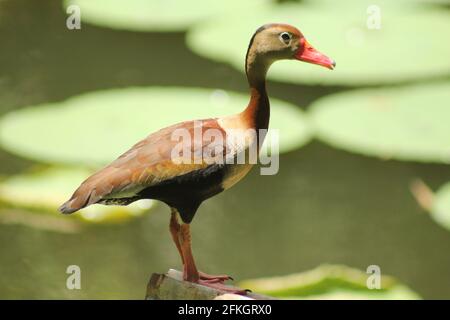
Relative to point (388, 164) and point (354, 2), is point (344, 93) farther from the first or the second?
point (354, 2)

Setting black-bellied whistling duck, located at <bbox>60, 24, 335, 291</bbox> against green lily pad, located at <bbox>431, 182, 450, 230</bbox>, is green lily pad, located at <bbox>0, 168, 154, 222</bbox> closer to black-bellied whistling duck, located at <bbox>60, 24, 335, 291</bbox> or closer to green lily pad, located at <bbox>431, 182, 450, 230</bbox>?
green lily pad, located at <bbox>431, 182, 450, 230</bbox>

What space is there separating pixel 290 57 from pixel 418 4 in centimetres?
276

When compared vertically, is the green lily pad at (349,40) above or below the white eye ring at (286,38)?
above

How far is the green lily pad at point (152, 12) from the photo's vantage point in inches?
152

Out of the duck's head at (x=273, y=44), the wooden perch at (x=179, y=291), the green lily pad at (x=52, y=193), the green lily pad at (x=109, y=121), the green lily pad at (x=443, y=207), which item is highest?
the green lily pad at (x=109, y=121)

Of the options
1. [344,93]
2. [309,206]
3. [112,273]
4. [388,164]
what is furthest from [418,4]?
[112,273]

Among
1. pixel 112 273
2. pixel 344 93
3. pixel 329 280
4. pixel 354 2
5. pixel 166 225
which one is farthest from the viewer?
pixel 354 2

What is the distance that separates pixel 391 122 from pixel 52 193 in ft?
3.65

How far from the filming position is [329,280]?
2.28 m

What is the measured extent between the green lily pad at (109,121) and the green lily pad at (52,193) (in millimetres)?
43
